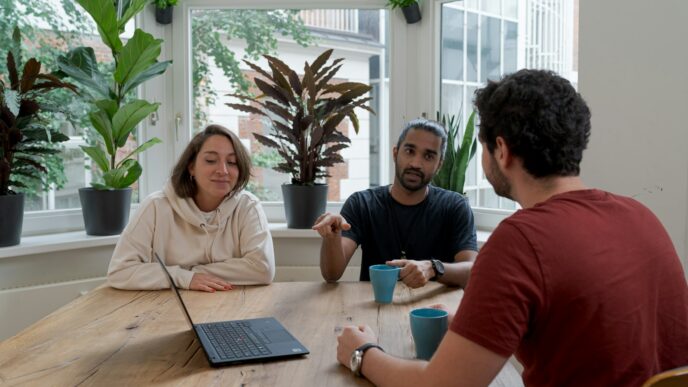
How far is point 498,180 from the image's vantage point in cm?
119

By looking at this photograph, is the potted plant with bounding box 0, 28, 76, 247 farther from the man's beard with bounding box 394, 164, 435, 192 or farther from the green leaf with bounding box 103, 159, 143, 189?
the man's beard with bounding box 394, 164, 435, 192

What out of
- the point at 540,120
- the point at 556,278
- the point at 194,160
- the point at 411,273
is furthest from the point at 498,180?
the point at 194,160

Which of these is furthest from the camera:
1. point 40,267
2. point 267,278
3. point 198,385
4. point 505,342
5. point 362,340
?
point 40,267

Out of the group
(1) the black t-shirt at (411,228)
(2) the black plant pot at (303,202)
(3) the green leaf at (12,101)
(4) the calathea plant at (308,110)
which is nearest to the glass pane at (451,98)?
(4) the calathea plant at (308,110)

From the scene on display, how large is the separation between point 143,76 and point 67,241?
32.9 inches

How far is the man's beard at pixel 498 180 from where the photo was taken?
118cm

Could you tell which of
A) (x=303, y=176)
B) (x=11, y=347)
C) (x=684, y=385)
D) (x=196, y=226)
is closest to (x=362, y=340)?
(x=684, y=385)

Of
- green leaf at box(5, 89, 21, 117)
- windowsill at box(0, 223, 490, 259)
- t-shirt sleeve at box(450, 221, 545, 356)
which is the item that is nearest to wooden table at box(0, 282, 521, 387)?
t-shirt sleeve at box(450, 221, 545, 356)

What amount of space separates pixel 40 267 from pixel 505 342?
93.6 inches

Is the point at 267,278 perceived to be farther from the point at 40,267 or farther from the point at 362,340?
the point at 40,267

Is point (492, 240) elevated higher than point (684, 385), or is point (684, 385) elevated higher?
point (492, 240)

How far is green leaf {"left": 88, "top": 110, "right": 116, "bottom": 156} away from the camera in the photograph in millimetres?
2848

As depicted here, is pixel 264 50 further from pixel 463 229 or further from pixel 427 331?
pixel 427 331

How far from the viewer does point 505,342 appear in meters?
0.96
